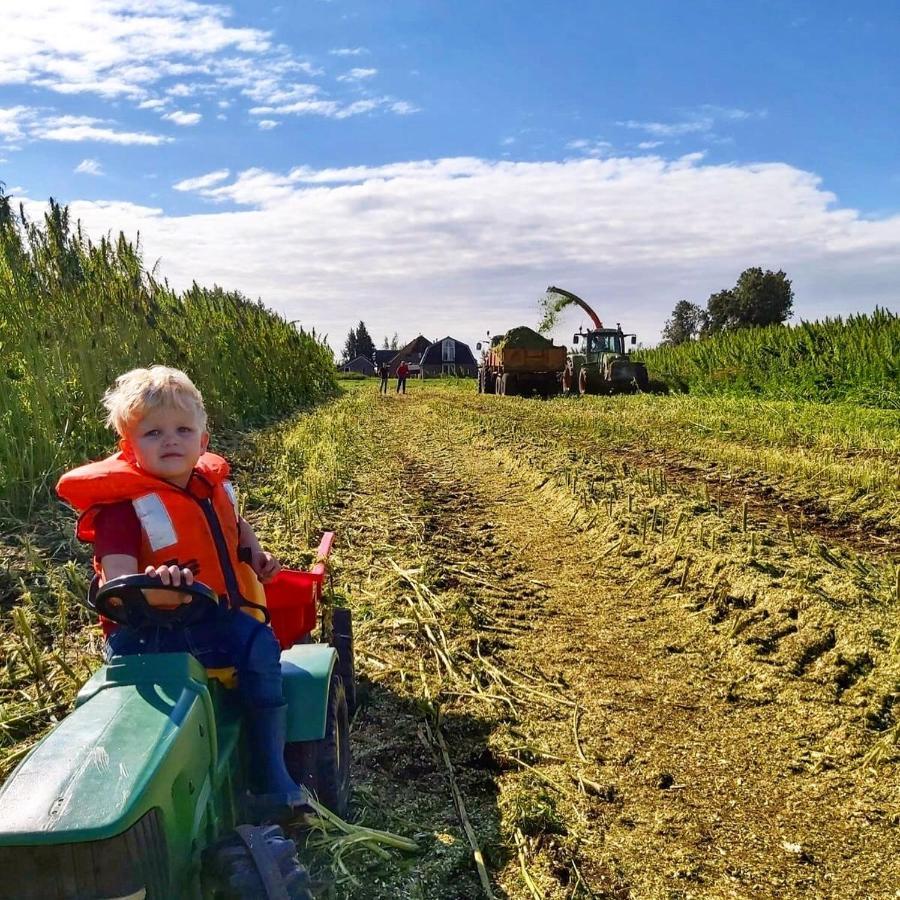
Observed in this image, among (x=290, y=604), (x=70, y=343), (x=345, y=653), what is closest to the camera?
(x=290, y=604)

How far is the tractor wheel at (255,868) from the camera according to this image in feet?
5.84

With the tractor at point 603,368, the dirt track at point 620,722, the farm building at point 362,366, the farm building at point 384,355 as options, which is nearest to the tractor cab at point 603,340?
the tractor at point 603,368

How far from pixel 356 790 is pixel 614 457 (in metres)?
6.84

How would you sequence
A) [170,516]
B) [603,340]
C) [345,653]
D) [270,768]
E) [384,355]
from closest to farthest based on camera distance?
[270,768], [170,516], [345,653], [603,340], [384,355]

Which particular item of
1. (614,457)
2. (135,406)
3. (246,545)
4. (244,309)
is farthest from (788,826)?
(244,309)

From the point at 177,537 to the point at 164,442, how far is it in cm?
28

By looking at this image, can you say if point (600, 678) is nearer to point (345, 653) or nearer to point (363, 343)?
point (345, 653)

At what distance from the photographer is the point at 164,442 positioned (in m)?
2.48

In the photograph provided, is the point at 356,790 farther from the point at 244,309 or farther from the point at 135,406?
the point at 244,309

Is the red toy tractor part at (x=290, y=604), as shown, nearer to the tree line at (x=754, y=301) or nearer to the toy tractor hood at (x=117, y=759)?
the toy tractor hood at (x=117, y=759)

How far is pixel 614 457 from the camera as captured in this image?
30.5 ft

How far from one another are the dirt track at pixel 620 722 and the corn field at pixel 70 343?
202 centimetres

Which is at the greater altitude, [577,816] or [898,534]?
[898,534]

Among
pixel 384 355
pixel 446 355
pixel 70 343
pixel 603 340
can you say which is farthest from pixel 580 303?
pixel 384 355
